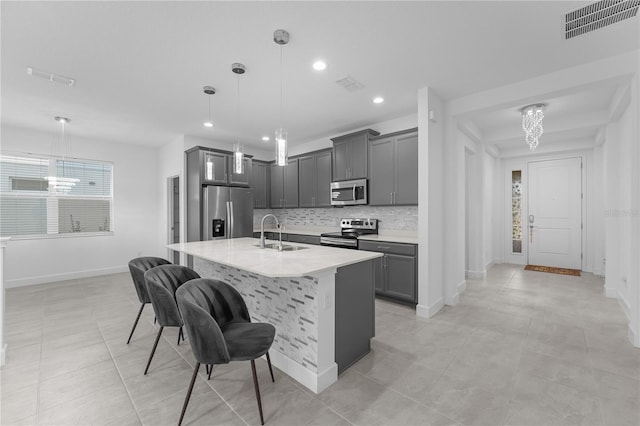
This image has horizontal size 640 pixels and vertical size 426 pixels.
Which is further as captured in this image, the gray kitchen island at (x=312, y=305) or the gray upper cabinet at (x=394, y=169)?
the gray upper cabinet at (x=394, y=169)

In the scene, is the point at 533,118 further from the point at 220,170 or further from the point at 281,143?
the point at 220,170

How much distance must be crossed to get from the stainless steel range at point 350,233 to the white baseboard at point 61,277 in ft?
14.8

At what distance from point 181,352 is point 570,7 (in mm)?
4242

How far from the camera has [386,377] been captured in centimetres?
218

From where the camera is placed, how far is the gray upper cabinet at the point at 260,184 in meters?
6.12

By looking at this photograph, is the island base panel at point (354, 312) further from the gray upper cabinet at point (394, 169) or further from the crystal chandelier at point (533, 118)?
the crystal chandelier at point (533, 118)

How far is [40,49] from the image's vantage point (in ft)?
8.31

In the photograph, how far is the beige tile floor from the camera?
1786mm

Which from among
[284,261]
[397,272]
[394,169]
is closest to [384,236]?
[397,272]

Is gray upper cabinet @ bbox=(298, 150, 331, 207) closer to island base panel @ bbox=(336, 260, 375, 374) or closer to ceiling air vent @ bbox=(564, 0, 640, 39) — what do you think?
island base panel @ bbox=(336, 260, 375, 374)

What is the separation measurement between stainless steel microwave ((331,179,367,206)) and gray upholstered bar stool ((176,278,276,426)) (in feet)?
9.43

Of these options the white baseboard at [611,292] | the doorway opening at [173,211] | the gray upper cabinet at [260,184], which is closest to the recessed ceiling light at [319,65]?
the gray upper cabinet at [260,184]

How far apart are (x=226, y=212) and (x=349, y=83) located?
10.4ft

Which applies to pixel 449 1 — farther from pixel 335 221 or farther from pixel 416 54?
pixel 335 221
